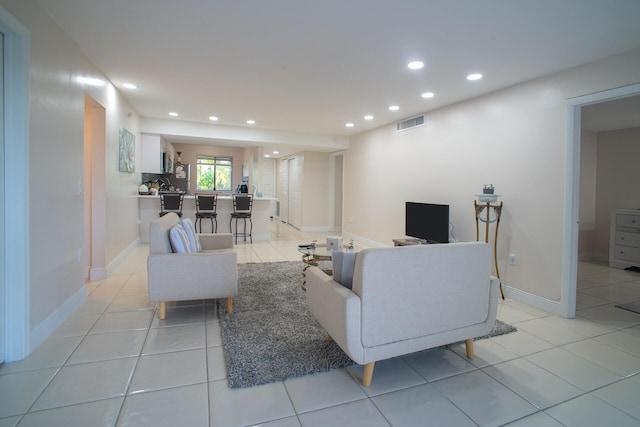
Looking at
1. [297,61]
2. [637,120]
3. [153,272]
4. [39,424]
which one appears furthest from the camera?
[637,120]

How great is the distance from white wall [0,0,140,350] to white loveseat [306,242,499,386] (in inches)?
85.1

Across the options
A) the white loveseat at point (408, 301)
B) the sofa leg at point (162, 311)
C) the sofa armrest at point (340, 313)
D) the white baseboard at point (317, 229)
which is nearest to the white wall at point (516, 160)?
the white loveseat at point (408, 301)

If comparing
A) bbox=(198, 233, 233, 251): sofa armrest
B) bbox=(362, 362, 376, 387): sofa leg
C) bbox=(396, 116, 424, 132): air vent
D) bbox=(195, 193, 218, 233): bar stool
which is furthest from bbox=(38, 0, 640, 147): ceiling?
bbox=(362, 362, 376, 387): sofa leg

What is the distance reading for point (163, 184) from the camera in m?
7.70

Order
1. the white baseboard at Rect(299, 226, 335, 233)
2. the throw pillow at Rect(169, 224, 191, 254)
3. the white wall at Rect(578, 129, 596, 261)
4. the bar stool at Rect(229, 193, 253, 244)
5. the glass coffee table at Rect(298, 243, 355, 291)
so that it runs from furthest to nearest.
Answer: the white baseboard at Rect(299, 226, 335, 233), the bar stool at Rect(229, 193, 253, 244), the white wall at Rect(578, 129, 596, 261), the glass coffee table at Rect(298, 243, 355, 291), the throw pillow at Rect(169, 224, 191, 254)

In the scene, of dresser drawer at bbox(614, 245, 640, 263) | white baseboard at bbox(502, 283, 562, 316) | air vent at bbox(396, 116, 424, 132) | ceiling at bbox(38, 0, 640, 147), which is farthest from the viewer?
air vent at bbox(396, 116, 424, 132)

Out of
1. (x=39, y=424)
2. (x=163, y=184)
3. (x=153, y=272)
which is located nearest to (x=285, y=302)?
(x=153, y=272)

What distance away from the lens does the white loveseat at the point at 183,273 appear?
9.31 ft

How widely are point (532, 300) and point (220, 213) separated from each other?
5.80m

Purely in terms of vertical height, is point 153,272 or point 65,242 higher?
point 65,242

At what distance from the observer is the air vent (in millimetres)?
5469

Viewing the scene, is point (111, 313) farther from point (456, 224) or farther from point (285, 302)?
point (456, 224)

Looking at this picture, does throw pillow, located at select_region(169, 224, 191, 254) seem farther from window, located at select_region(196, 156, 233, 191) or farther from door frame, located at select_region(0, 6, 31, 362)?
window, located at select_region(196, 156, 233, 191)

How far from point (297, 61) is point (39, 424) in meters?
3.32
